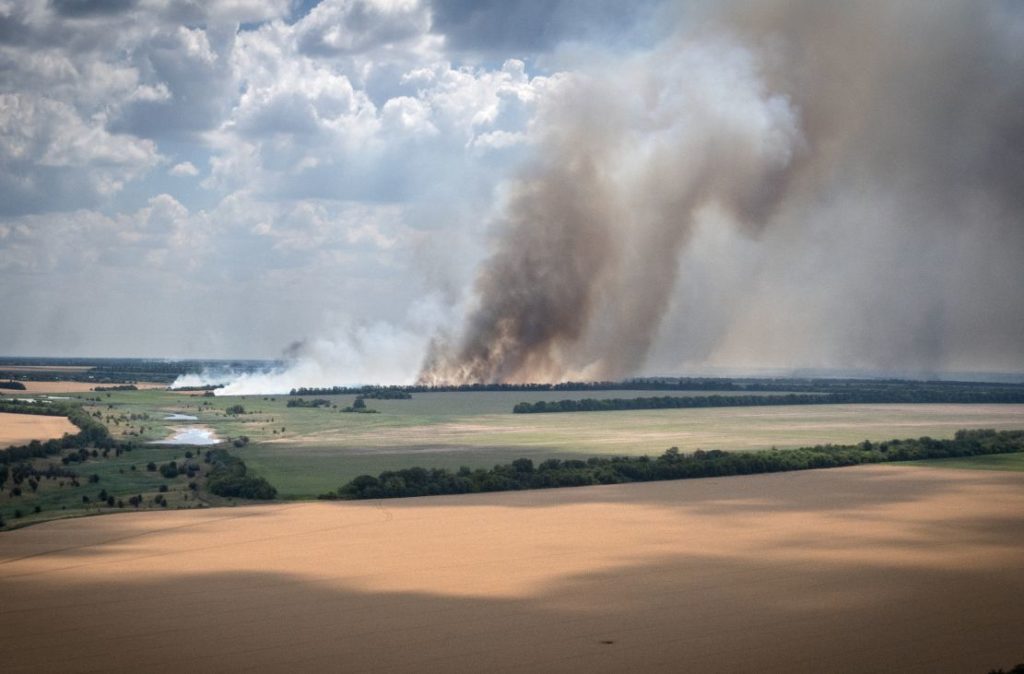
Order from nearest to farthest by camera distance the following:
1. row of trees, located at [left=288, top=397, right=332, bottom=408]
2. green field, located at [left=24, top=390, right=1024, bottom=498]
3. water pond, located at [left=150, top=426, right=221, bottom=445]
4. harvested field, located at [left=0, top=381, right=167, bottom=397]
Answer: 1. green field, located at [left=24, top=390, right=1024, bottom=498]
2. water pond, located at [left=150, top=426, right=221, bottom=445]
3. row of trees, located at [left=288, top=397, right=332, bottom=408]
4. harvested field, located at [left=0, top=381, right=167, bottom=397]

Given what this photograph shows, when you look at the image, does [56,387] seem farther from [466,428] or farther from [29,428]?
[466,428]

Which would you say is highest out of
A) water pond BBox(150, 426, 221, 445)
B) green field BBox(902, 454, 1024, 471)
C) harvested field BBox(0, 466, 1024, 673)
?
water pond BBox(150, 426, 221, 445)

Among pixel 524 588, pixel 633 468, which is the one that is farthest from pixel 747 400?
pixel 524 588

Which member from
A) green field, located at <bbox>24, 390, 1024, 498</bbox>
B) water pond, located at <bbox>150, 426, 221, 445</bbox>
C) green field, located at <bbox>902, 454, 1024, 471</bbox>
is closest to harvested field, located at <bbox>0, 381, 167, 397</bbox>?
green field, located at <bbox>24, 390, 1024, 498</bbox>

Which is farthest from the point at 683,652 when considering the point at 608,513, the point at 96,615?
the point at 608,513

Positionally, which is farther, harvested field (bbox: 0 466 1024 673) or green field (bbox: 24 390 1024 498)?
green field (bbox: 24 390 1024 498)

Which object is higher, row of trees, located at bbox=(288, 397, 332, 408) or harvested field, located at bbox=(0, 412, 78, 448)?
row of trees, located at bbox=(288, 397, 332, 408)

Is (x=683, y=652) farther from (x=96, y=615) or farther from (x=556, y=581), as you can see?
(x=96, y=615)

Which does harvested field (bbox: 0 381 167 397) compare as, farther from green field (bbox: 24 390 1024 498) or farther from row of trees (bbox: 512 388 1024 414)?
row of trees (bbox: 512 388 1024 414)
